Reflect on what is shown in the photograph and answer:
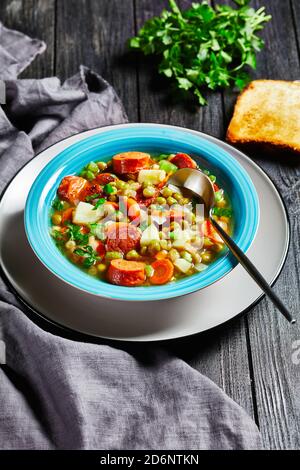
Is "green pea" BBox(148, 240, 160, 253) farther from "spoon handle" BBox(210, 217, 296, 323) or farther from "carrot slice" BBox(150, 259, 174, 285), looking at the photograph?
"spoon handle" BBox(210, 217, 296, 323)

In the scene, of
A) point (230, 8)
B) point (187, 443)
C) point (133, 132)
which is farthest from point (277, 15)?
point (187, 443)

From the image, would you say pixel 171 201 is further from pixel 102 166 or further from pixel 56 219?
pixel 56 219

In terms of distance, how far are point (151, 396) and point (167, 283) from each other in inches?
20.2

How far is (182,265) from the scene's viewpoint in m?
2.91

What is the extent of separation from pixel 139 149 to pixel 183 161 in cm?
29

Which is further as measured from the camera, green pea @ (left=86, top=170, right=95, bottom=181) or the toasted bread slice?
the toasted bread slice

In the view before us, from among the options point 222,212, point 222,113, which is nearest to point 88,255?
point 222,212

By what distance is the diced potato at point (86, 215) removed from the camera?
3.08m

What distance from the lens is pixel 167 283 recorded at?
2867 millimetres

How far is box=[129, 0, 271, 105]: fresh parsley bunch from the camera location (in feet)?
13.6

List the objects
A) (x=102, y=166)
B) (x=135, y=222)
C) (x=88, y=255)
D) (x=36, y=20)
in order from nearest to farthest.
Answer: (x=88, y=255)
(x=135, y=222)
(x=102, y=166)
(x=36, y=20)

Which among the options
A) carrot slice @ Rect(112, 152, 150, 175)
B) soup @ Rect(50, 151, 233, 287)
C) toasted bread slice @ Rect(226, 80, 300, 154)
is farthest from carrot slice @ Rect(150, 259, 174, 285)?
toasted bread slice @ Rect(226, 80, 300, 154)

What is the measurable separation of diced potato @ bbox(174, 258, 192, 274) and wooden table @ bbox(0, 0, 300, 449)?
32 cm
